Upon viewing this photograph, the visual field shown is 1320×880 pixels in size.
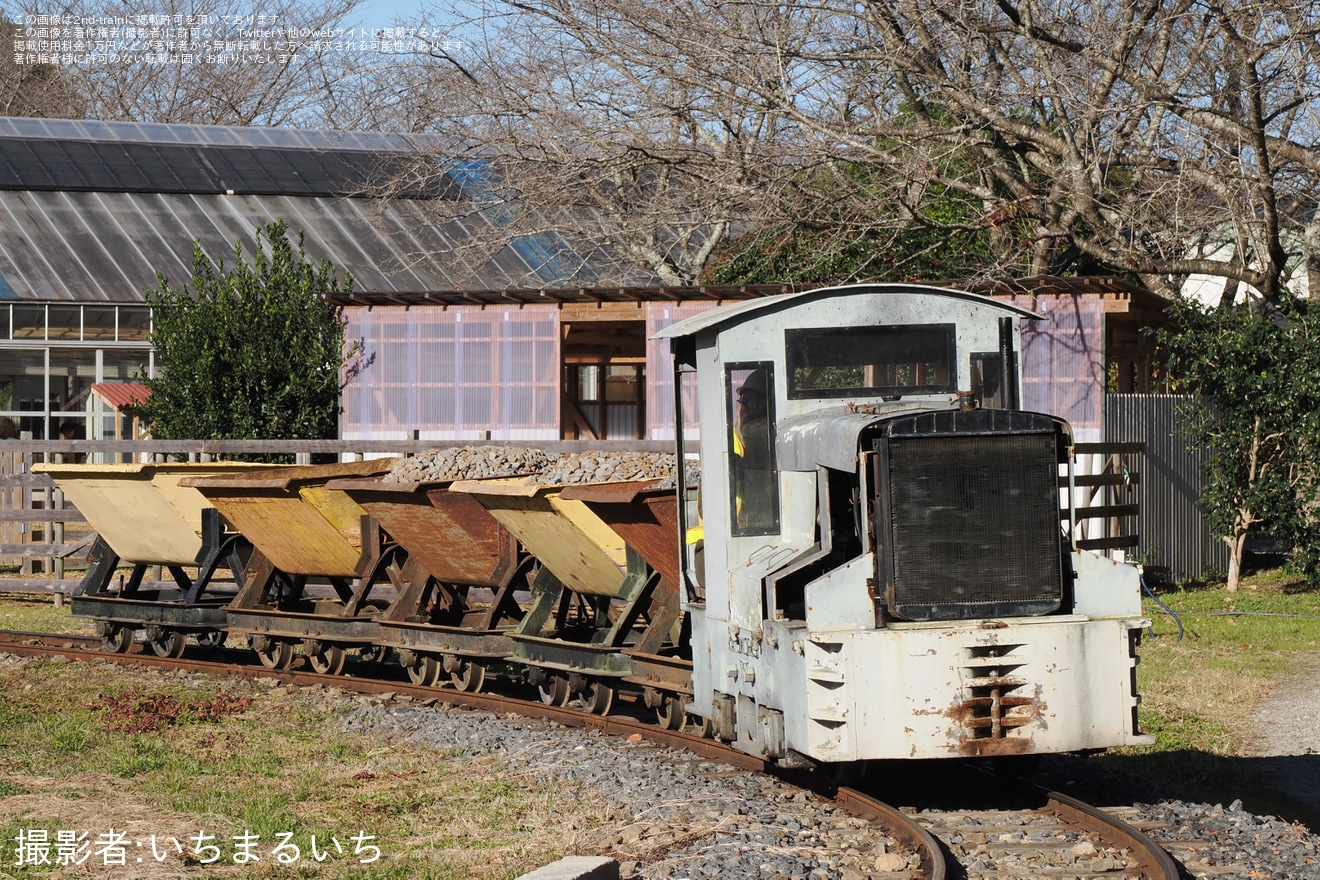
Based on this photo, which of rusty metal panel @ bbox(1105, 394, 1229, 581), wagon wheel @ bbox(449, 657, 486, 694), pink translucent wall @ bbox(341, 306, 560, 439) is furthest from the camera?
pink translucent wall @ bbox(341, 306, 560, 439)

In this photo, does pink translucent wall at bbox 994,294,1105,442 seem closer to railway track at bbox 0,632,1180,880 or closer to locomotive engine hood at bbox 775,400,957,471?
railway track at bbox 0,632,1180,880

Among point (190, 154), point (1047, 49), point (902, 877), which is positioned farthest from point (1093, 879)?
point (190, 154)

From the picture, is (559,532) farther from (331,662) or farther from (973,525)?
(973,525)

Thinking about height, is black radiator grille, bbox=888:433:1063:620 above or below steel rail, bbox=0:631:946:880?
above

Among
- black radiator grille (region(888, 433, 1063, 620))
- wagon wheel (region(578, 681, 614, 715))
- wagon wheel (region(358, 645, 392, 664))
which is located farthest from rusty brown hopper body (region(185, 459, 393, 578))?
black radiator grille (region(888, 433, 1063, 620))

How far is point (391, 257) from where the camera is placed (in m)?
32.0

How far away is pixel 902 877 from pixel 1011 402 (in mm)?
3046

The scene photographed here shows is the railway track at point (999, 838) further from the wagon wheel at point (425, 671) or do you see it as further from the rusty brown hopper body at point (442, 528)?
the wagon wheel at point (425, 671)

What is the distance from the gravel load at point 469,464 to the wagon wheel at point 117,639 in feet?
12.3

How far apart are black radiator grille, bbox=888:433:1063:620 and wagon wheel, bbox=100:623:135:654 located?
998cm

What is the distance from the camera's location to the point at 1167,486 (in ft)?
64.3

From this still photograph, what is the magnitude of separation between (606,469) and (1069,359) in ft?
31.7

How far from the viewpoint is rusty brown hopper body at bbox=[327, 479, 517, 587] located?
12258mm

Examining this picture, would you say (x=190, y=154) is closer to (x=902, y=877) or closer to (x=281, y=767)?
(x=281, y=767)
